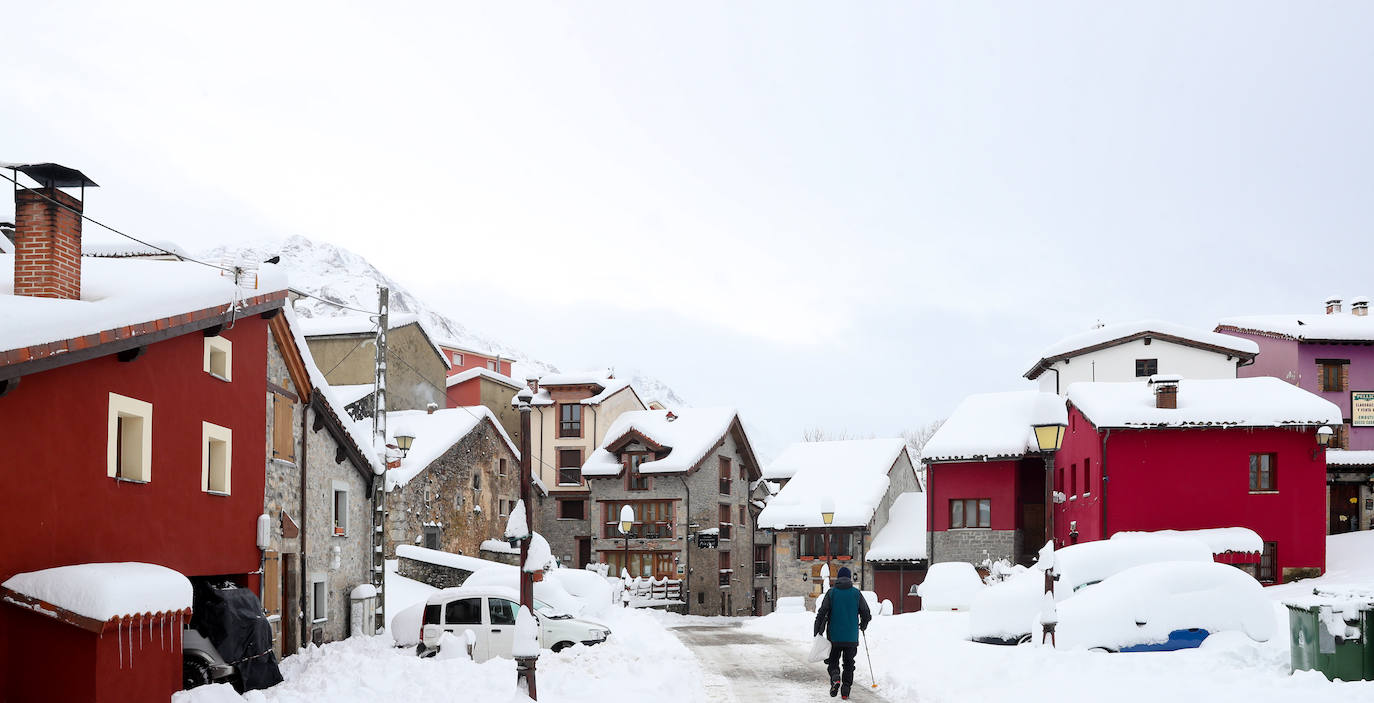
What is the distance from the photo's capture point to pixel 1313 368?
41688mm

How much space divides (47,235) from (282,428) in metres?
7.29

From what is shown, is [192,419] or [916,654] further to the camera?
[916,654]

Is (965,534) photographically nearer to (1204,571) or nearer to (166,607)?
(1204,571)

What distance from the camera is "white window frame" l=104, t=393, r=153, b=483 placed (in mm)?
12312

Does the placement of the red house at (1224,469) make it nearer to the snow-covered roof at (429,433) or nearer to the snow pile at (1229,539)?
the snow pile at (1229,539)

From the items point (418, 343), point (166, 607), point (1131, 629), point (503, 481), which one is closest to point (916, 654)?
point (1131, 629)

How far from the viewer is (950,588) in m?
30.0

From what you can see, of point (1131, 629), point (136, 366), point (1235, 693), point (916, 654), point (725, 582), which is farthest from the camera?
point (725, 582)

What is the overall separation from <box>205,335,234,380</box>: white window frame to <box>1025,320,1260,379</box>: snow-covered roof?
32737 mm

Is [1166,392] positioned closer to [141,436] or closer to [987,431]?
[987,431]

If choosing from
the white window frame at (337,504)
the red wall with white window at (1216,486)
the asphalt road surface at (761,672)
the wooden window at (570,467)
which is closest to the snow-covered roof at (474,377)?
the wooden window at (570,467)

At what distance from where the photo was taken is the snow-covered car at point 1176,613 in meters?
16.0

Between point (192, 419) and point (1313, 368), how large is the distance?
134ft

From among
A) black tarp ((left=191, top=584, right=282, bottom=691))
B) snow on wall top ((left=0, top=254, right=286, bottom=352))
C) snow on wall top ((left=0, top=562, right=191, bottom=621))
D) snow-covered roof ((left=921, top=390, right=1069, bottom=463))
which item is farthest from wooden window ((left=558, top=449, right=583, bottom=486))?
snow on wall top ((left=0, top=562, right=191, bottom=621))
